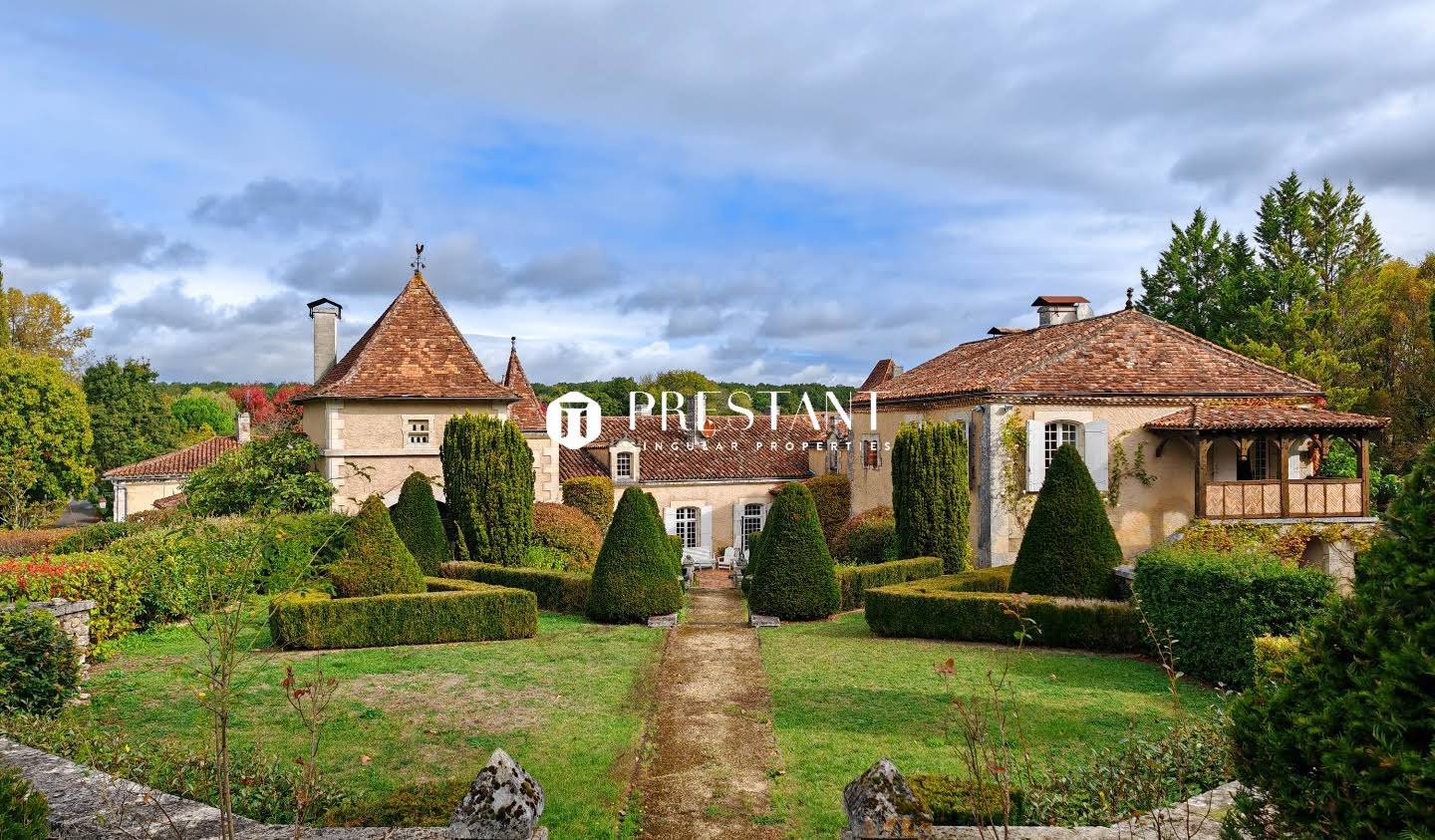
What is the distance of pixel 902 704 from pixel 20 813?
8026mm

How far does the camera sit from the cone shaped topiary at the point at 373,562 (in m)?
14.2

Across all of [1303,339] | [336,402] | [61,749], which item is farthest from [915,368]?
[61,749]

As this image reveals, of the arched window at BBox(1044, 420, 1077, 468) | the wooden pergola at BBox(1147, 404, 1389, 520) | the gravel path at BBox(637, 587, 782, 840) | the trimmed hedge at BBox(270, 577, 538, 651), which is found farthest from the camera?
the arched window at BBox(1044, 420, 1077, 468)

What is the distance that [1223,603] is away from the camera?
35.7ft

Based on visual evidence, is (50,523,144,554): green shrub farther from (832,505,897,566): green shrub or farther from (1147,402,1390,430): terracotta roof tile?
(1147,402,1390,430): terracotta roof tile

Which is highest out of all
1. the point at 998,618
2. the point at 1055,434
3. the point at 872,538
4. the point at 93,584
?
the point at 1055,434

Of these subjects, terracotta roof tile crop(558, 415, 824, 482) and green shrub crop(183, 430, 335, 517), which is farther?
terracotta roof tile crop(558, 415, 824, 482)

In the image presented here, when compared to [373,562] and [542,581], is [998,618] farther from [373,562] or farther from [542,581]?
[373,562]

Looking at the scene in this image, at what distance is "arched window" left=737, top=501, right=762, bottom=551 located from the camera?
33156 mm

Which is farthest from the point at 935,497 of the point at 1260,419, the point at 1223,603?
the point at 1223,603

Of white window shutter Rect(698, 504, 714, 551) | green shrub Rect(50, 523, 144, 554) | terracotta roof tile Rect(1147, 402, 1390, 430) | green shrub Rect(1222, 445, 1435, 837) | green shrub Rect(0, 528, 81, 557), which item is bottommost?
white window shutter Rect(698, 504, 714, 551)

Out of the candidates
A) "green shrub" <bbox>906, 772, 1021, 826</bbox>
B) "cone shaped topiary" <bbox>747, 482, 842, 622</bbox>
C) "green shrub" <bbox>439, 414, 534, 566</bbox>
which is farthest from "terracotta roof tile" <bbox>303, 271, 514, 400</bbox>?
"green shrub" <bbox>906, 772, 1021, 826</bbox>

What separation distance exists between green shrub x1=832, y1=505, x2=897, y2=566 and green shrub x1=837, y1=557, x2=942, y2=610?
10.6ft

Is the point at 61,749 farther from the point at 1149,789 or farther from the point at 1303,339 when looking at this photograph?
the point at 1303,339
